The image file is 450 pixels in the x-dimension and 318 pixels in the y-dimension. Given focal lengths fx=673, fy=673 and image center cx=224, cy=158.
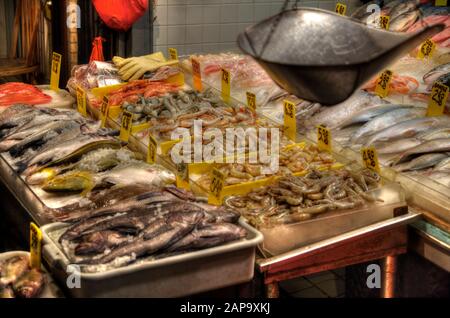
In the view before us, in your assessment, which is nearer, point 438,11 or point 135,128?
point 135,128

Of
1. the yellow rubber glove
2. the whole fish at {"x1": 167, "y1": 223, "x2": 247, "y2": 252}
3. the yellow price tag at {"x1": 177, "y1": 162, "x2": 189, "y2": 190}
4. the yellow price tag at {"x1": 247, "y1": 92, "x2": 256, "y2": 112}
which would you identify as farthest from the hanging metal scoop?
the yellow rubber glove

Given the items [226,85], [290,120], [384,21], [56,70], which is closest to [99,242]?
[290,120]

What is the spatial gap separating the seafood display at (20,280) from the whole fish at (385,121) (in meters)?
2.20

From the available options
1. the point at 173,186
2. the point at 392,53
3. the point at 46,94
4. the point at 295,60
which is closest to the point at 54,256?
the point at 173,186

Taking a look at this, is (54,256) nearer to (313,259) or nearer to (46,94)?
(313,259)

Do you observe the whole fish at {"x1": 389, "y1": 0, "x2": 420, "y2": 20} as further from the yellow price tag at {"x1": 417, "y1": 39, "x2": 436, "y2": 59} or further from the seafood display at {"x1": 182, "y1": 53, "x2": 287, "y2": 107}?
the seafood display at {"x1": 182, "y1": 53, "x2": 287, "y2": 107}

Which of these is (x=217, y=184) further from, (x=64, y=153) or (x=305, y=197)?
(x=64, y=153)

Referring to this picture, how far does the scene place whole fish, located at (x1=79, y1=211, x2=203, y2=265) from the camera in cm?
280

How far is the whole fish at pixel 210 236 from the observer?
2890 millimetres

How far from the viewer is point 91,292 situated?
2.70 meters

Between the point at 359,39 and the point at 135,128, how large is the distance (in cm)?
251

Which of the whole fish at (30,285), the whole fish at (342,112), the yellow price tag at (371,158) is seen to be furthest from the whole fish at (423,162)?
the whole fish at (30,285)

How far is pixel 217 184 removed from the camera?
3529 millimetres

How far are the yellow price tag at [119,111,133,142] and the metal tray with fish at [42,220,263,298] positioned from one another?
159 cm
